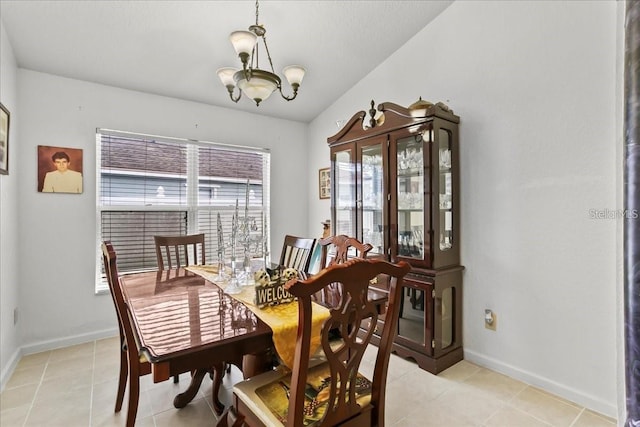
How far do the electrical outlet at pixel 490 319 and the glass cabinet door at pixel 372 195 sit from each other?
94 cm

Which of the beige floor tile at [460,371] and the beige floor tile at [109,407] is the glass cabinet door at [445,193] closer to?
the beige floor tile at [460,371]

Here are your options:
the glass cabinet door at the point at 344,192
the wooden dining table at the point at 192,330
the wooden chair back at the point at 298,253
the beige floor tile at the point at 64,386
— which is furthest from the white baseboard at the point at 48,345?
the glass cabinet door at the point at 344,192

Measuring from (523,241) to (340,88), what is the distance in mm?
2401

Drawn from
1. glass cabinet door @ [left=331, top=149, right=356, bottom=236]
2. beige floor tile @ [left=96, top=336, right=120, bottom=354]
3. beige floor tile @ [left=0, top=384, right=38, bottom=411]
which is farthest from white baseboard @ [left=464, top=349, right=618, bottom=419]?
beige floor tile @ [left=0, top=384, right=38, bottom=411]

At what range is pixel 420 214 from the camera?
2.51 meters

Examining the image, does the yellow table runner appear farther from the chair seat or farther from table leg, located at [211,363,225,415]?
table leg, located at [211,363,225,415]

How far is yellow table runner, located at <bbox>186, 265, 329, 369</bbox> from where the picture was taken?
126 cm

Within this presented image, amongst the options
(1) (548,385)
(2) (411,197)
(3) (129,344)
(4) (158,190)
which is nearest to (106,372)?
(3) (129,344)

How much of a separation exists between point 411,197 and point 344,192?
80cm

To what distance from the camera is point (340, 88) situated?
3578 millimetres

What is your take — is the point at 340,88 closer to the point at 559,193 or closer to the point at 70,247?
the point at 559,193

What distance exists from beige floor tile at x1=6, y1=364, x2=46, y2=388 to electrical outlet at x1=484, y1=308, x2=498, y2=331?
130 inches

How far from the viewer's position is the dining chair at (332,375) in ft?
3.38

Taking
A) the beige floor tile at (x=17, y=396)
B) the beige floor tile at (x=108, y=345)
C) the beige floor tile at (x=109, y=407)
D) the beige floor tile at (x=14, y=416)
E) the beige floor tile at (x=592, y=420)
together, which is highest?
the beige floor tile at (x=108, y=345)
